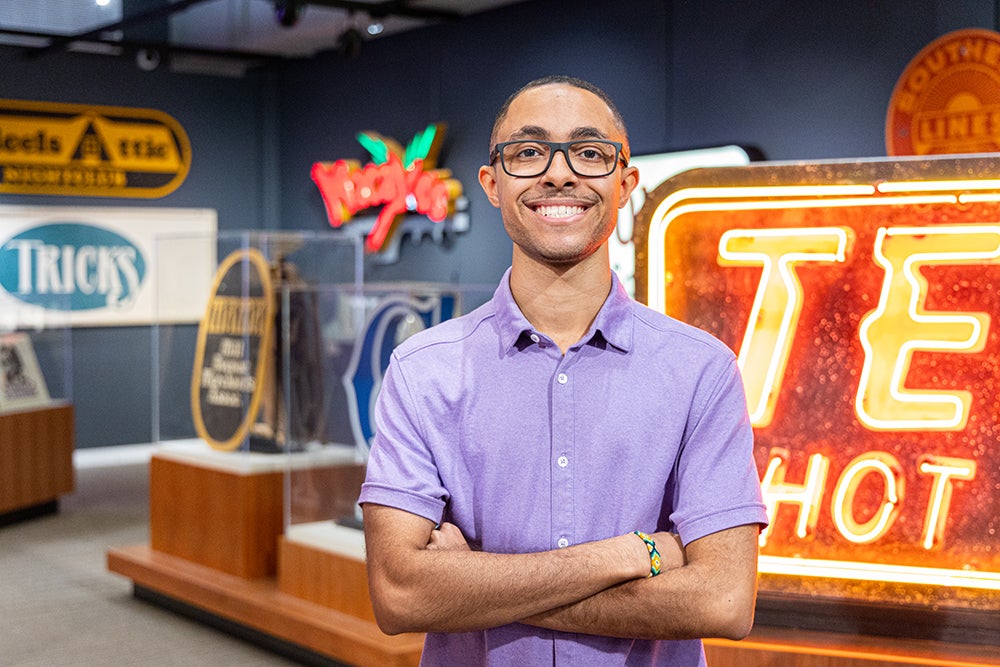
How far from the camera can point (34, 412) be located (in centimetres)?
742

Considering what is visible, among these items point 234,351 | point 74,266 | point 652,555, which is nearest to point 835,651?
point 652,555

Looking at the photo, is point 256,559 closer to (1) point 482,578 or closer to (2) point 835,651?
(2) point 835,651

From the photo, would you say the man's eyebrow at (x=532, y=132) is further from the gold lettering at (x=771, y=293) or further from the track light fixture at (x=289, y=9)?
the track light fixture at (x=289, y=9)

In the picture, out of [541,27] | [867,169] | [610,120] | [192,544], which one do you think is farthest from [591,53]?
[610,120]

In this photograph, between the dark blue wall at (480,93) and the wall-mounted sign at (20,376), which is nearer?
the dark blue wall at (480,93)

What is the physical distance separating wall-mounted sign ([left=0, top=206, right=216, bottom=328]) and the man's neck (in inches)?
305

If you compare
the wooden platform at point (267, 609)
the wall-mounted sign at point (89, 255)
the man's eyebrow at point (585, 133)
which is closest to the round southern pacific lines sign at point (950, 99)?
the wooden platform at point (267, 609)

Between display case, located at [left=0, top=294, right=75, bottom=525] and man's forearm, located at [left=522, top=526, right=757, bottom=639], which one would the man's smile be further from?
display case, located at [left=0, top=294, right=75, bottom=525]

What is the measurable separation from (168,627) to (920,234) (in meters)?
4.01

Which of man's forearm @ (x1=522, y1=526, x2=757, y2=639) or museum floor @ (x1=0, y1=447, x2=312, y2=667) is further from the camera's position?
museum floor @ (x1=0, y1=447, x2=312, y2=667)

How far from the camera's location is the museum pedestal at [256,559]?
14.1ft

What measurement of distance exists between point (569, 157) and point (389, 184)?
7.52 metres

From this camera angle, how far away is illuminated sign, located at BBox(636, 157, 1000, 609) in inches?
82.9

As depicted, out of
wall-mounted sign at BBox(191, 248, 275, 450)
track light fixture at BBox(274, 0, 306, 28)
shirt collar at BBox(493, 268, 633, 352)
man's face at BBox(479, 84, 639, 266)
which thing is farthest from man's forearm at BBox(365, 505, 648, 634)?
track light fixture at BBox(274, 0, 306, 28)
